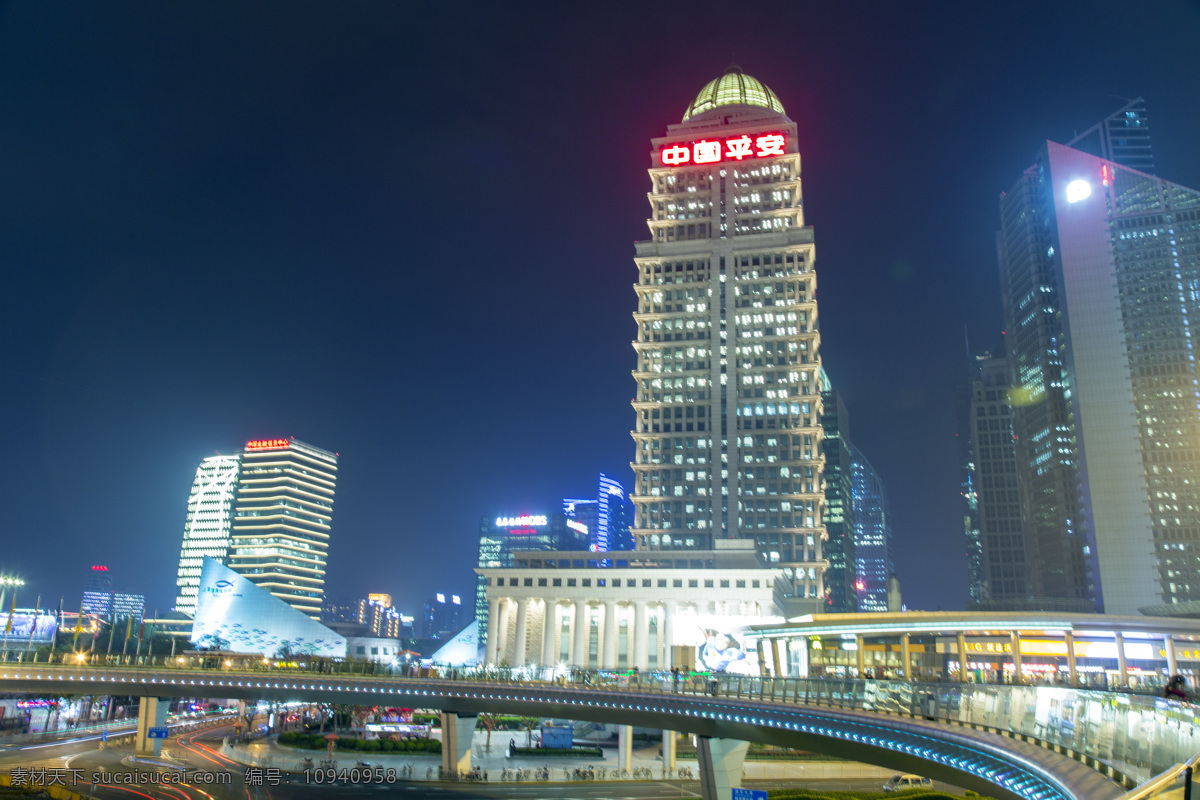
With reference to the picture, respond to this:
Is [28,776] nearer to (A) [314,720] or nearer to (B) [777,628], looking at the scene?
(A) [314,720]

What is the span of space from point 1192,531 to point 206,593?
199701mm

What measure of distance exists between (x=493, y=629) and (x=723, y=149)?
10500 centimetres

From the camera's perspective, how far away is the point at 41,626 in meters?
156

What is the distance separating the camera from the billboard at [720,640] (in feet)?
303

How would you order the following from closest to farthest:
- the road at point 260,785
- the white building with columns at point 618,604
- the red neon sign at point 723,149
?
the road at point 260,785 < the white building with columns at point 618,604 < the red neon sign at point 723,149

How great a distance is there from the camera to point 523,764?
77.8m

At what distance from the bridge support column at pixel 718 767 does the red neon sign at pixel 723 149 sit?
13561cm

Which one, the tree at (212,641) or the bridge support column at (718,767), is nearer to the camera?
the bridge support column at (718,767)

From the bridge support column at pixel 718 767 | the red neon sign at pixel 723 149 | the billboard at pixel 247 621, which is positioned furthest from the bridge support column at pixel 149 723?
the red neon sign at pixel 723 149

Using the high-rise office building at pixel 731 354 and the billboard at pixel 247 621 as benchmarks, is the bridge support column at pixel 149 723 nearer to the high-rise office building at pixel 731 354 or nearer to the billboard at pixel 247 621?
the high-rise office building at pixel 731 354

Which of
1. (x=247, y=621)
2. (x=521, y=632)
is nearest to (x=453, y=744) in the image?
(x=521, y=632)

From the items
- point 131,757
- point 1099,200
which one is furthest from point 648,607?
point 1099,200

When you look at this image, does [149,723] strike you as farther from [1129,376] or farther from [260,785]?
[1129,376]

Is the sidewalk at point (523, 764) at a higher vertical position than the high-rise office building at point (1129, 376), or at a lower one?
lower
